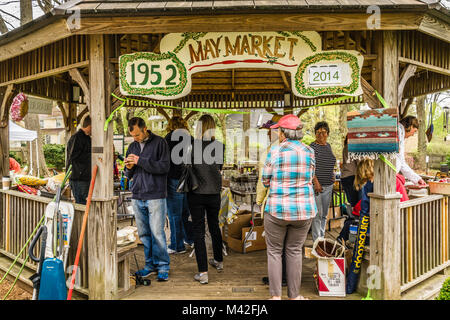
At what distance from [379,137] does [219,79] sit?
4.73 m

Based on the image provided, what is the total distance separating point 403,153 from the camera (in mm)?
3768

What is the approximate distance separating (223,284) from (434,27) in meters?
3.75

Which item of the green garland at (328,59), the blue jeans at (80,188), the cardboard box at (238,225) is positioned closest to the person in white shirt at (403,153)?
the green garland at (328,59)

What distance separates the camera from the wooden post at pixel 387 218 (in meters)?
3.43

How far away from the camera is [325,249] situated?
380 cm

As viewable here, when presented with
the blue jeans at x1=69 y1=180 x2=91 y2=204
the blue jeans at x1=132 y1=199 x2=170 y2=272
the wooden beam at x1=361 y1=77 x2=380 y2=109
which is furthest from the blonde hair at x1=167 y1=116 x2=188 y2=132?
the wooden beam at x1=361 y1=77 x2=380 y2=109

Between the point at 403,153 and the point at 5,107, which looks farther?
the point at 5,107

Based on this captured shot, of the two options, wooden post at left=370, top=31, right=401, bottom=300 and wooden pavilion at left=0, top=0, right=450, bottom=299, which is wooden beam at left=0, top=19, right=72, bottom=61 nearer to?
wooden pavilion at left=0, top=0, right=450, bottom=299

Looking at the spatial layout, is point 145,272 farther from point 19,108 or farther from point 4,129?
point 19,108

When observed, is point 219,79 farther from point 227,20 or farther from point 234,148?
point 234,148

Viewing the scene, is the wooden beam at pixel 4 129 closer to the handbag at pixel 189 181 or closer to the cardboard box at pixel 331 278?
the handbag at pixel 189 181

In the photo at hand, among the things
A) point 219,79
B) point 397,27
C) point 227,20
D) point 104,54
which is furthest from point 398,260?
point 219,79

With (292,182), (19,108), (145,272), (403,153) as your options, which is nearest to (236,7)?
(292,182)
